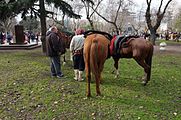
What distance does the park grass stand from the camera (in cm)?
642

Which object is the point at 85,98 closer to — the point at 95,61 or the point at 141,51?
the point at 95,61

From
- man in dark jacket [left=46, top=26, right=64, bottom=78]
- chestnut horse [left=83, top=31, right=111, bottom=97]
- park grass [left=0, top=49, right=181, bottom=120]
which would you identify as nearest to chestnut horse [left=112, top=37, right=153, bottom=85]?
park grass [left=0, top=49, right=181, bottom=120]

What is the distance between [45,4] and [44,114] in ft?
43.3

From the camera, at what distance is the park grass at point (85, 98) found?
6422 mm

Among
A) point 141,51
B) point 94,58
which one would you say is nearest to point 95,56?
point 94,58

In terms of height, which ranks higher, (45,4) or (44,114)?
(45,4)

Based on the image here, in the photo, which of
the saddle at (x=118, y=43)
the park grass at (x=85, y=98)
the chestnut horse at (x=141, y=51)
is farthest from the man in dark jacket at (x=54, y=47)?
the chestnut horse at (x=141, y=51)

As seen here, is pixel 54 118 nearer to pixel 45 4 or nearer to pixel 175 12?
pixel 45 4

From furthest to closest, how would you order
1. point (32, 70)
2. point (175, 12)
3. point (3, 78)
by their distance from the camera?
1. point (175, 12)
2. point (32, 70)
3. point (3, 78)

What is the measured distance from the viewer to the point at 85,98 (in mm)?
7555

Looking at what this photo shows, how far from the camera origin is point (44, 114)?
6480 millimetres

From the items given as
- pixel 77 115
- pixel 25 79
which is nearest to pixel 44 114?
pixel 77 115

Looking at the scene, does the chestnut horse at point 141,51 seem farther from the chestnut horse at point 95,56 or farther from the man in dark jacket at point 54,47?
the man in dark jacket at point 54,47

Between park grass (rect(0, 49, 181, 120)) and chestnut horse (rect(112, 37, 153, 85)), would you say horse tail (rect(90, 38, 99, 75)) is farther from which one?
chestnut horse (rect(112, 37, 153, 85))
